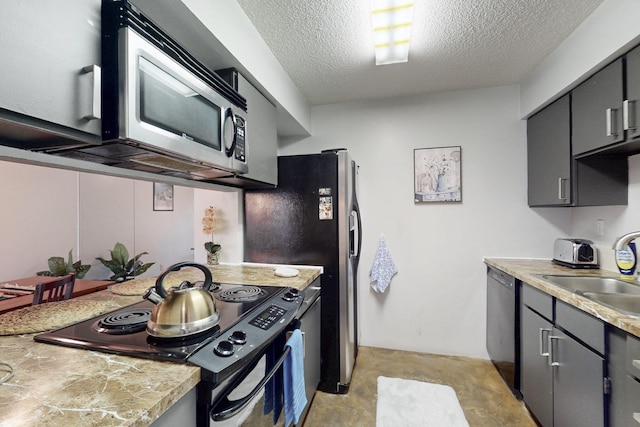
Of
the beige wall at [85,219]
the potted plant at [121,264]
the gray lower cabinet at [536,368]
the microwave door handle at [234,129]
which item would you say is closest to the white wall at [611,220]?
the gray lower cabinet at [536,368]

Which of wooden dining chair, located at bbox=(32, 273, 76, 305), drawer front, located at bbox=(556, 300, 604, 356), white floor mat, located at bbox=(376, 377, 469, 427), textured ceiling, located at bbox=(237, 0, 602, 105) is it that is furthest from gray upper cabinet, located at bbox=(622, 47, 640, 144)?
wooden dining chair, located at bbox=(32, 273, 76, 305)

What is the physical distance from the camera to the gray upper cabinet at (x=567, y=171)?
5.94 ft

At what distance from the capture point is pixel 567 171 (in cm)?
188

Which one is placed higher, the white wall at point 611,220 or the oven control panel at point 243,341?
the white wall at point 611,220

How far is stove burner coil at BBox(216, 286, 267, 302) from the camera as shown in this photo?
50.9 inches

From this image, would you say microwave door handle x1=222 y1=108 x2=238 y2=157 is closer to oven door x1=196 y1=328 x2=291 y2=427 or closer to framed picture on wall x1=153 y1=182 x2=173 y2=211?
oven door x1=196 y1=328 x2=291 y2=427

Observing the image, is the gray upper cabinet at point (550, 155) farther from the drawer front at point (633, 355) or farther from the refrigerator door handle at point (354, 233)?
the refrigerator door handle at point (354, 233)

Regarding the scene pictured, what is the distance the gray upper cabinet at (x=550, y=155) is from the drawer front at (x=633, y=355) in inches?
46.2

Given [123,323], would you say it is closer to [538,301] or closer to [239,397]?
[239,397]

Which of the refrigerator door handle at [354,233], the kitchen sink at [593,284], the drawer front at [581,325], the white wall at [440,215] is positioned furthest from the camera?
the white wall at [440,215]

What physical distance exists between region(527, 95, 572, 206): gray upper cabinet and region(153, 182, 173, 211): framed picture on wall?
5.00 metres

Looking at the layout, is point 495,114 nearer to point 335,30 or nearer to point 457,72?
point 457,72

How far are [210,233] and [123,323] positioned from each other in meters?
1.33

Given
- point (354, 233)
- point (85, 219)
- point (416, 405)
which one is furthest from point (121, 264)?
point (416, 405)
